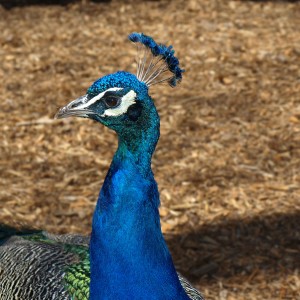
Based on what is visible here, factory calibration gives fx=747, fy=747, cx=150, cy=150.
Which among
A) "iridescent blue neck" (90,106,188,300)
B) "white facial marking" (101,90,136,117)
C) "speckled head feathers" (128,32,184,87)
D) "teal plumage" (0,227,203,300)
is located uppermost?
"speckled head feathers" (128,32,184,87)

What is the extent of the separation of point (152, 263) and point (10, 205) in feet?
6.61

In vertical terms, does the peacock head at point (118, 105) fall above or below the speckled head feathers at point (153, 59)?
below

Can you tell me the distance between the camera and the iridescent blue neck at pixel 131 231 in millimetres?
2076

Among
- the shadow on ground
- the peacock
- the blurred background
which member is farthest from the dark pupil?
the shadow on ground

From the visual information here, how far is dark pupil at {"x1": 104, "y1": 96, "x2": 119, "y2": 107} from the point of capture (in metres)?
2.05

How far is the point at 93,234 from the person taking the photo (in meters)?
2.16

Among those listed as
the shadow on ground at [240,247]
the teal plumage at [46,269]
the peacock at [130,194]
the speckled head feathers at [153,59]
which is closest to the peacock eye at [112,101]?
the peacock at [130,194]

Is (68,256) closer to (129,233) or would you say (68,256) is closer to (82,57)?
(129,233)

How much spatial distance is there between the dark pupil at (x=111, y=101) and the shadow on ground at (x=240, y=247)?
1662 mm

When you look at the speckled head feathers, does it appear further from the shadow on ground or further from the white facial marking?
the shadow on ground

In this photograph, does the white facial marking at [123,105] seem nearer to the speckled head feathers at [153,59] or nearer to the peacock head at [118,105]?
the peacock head at [118,105]

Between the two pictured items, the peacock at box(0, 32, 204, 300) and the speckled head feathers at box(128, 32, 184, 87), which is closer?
the peacock at box(0, 32, 204, 300)

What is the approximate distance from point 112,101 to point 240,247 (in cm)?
186

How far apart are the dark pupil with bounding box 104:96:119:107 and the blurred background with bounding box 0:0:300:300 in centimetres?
135
